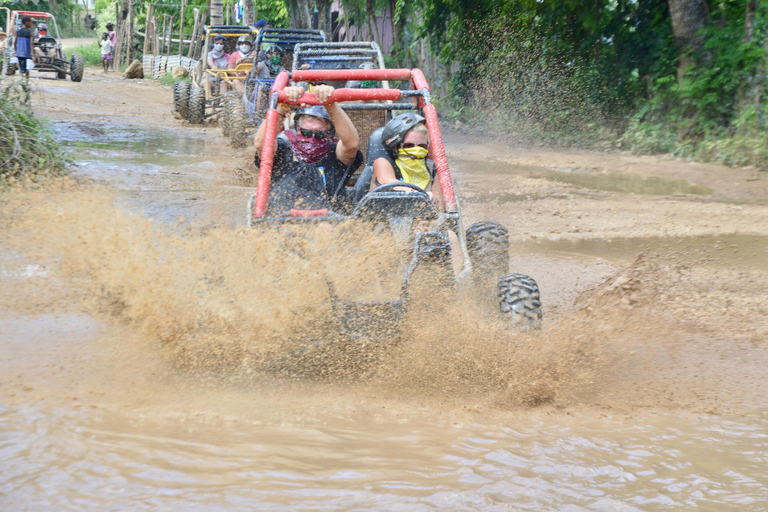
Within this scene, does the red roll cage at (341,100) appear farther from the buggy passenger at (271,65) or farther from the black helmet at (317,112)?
the buggy passenger at (271,65)

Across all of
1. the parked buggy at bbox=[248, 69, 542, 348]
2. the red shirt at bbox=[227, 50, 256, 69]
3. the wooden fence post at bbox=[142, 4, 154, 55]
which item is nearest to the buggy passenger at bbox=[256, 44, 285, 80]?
the red shirt at bbox=[227, 50, 256, 69]

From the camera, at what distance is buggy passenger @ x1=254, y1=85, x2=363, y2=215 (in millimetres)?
4391

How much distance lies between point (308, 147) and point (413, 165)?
2.19 ft

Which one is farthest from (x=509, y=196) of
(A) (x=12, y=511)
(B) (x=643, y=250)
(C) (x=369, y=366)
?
(A) (x=12, y=511)

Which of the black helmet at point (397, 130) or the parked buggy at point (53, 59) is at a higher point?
the parked buggy at point (53, 59)

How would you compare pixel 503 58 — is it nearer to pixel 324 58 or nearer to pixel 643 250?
pixel 324 58

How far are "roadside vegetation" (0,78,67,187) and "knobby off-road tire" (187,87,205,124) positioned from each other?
674 centimetres

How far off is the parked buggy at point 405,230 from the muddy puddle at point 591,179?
12.6 feet

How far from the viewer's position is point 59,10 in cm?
4388

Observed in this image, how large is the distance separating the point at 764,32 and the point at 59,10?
44160 mm

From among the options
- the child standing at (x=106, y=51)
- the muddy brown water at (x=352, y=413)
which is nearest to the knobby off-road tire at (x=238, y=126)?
the muddy brown water at (x=352, y=413)

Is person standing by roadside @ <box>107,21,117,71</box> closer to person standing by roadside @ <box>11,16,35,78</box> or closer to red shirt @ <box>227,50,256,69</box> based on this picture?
person standing by roadside @ <box>11,16,35,78</box>

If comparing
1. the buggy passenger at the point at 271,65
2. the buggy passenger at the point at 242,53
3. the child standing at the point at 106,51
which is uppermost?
the child standing at the point at 106,51

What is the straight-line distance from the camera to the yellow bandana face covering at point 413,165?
14.6ft
